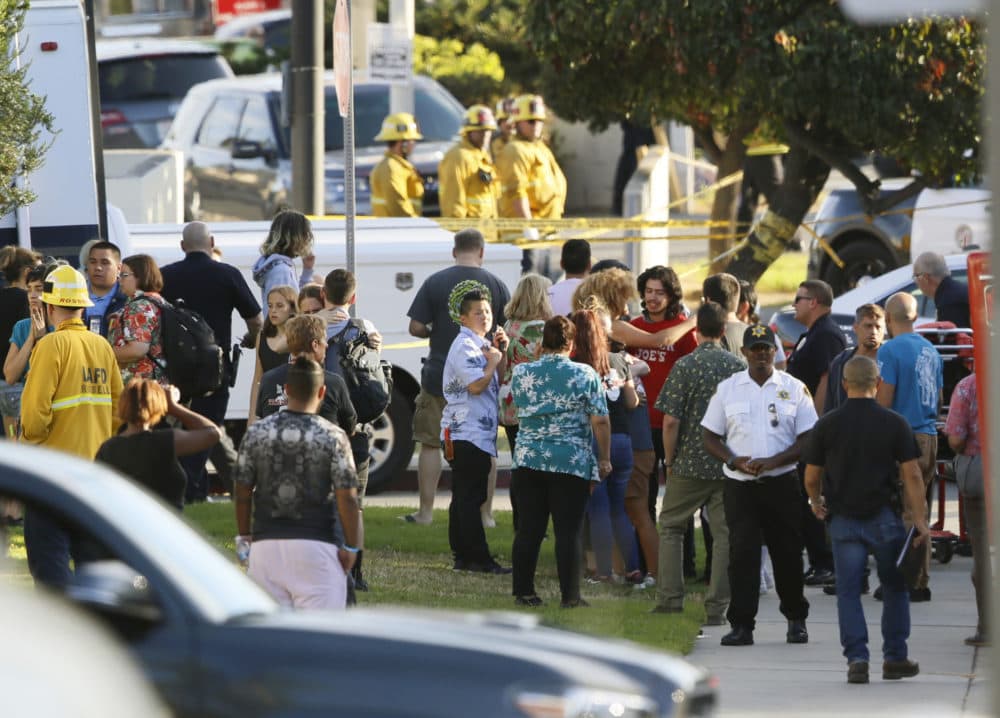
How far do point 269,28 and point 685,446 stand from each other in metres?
27.7

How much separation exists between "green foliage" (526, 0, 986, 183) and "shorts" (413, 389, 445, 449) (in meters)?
6.12

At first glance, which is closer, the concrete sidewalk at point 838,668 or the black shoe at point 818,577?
the concrete sidewalk at point 838,668

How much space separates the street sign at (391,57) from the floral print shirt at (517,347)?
9397 millimetres

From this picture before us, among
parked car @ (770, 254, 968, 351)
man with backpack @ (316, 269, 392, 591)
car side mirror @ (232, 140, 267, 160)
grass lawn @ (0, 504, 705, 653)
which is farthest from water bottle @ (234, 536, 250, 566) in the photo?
car side mirror @ (232, 140, 267, 160)

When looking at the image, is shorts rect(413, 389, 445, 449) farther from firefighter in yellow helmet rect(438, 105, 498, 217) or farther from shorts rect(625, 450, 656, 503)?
firefighter in yellow helmet rect(438, 105, 498, 217)

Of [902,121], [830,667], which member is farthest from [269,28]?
[830,667]

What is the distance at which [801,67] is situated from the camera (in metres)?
17.1

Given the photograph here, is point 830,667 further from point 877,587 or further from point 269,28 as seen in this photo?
point 269,28

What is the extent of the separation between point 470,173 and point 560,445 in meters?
7.63

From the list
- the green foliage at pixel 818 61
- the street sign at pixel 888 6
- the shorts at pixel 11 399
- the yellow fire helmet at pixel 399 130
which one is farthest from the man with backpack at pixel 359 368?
the green foliage at pixel 818 61

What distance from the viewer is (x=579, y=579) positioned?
1020 cm

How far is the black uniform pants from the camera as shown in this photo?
948 cm

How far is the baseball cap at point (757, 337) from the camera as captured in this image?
9438mm

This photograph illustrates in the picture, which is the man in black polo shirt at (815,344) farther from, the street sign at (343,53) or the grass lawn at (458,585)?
the street sign at (343,53)
